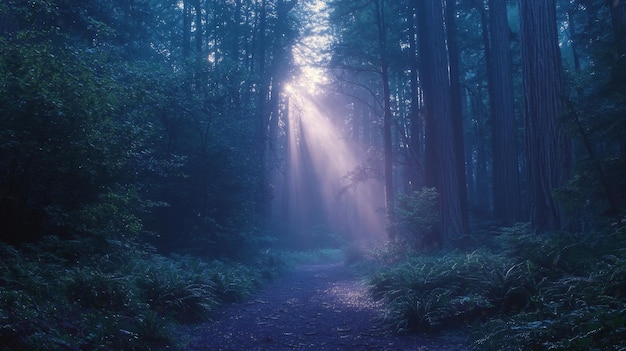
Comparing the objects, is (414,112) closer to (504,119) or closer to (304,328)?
(504,119)

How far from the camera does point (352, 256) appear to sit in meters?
21.9

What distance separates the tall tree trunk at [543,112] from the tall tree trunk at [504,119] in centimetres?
604

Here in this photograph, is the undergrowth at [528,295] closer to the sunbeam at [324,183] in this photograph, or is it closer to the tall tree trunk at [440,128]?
the tall tree trunk at [440,128]

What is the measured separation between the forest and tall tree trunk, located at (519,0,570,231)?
0.03m

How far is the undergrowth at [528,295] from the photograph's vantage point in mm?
4473

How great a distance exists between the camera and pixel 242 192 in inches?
677

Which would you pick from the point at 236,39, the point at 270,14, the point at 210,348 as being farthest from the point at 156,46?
the point at 210,348

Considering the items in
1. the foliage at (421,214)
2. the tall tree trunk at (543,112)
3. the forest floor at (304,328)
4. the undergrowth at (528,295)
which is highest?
the tall tree trunk at (543,112)

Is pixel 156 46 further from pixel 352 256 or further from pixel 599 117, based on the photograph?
pixel 599 117

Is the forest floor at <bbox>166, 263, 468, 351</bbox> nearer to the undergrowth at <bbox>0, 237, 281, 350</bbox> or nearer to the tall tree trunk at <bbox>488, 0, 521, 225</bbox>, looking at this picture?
the undergrowth at <bbox>0, 237, 281, 350</bbox>

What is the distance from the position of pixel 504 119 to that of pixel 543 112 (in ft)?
21.7

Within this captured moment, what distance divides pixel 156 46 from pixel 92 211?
15449 mm

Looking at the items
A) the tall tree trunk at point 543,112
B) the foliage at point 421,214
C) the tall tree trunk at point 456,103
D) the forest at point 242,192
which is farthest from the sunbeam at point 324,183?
the tall tree trunk at point 543,112

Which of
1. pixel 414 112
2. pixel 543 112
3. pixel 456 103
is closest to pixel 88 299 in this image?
pixel 543 112
